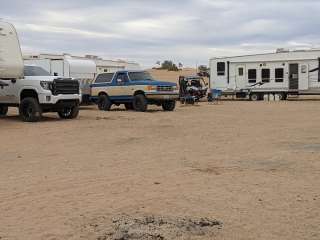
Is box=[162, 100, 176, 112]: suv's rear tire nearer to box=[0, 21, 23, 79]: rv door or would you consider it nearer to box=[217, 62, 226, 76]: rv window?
box=[0, 21, 23, 79]: rv door

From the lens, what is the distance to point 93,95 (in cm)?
2577

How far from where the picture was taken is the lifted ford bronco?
2327 centimetres

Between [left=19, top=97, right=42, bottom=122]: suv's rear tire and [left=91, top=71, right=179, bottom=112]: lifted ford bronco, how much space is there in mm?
6212

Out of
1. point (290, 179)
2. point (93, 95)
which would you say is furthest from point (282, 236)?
point (93, 95)

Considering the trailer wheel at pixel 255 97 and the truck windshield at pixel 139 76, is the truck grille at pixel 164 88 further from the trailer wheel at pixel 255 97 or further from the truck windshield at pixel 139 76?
the trailer wheel at pixel 255 97

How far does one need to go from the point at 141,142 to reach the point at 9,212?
637cm

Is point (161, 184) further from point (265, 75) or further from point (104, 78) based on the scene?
point (265, 75)

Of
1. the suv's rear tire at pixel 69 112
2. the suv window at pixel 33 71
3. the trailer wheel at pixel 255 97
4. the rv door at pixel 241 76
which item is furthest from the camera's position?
the rv door at pixel 241 76

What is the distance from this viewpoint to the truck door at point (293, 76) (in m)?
33.5

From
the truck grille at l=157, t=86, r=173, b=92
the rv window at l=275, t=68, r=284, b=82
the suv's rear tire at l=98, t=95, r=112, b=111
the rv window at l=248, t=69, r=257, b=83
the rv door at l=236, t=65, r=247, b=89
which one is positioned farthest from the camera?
the rv door at l=236, t=65, r=247, b=89

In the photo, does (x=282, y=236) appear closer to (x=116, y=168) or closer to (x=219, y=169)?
(x=219, y=169)

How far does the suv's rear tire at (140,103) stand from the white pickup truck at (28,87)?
14.6 feet

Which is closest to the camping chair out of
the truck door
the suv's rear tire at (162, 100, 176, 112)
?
the truck door

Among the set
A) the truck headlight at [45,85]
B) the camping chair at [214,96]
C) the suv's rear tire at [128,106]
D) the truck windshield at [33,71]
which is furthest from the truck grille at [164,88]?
the camping chair at [214,96]
